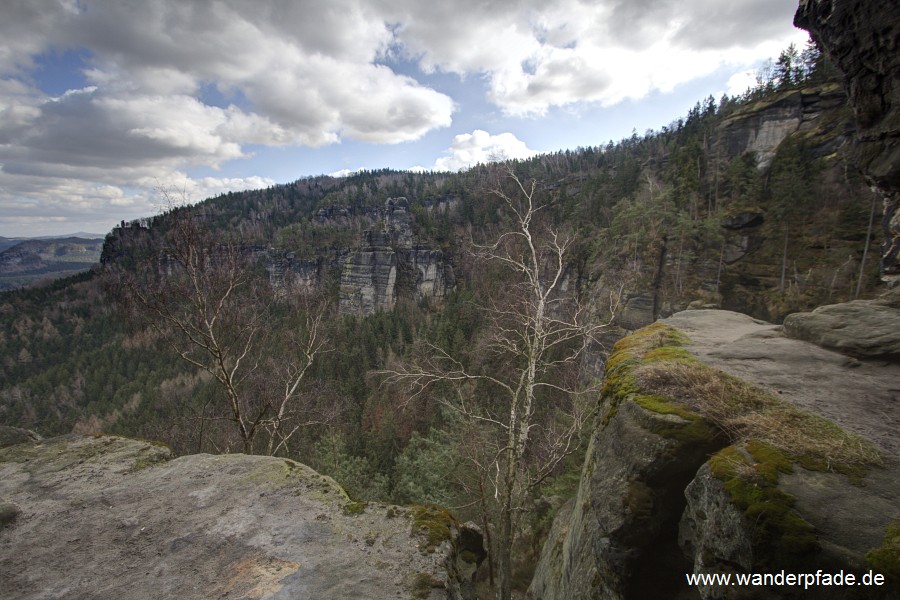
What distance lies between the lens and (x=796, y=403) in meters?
4.45

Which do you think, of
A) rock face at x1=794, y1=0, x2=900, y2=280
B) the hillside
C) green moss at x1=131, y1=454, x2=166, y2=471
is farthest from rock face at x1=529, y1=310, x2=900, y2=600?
green moss at x1=131, y1=454, x2=166, y2=471

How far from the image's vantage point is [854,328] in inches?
234

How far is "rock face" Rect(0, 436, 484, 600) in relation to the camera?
3.74 m

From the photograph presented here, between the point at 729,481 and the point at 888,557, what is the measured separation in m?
0.93

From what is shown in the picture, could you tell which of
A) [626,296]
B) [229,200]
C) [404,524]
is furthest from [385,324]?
[229,200]

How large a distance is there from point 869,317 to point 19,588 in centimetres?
1162

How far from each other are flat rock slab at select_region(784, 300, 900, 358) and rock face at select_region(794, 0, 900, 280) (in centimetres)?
139

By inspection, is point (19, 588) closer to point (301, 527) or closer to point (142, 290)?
point (301, 527)

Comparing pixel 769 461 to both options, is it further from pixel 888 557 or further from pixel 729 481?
pixel 888 557

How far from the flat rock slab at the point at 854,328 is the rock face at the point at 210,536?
21.4 feet

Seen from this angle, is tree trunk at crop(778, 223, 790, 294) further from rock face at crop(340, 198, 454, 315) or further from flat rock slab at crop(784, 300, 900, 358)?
rock face at crop(340, 198, 454, 315)

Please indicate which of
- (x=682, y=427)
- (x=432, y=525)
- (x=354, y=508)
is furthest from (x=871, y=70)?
(x=354, y=508)

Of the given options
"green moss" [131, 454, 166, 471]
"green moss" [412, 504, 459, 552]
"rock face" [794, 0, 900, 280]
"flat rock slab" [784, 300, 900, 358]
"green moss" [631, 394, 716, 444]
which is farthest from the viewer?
"green moss" [131, 454, 166, 471]

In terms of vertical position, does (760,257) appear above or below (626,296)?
above
